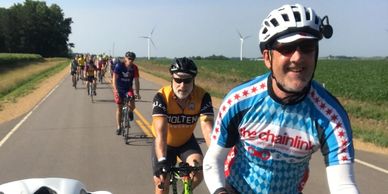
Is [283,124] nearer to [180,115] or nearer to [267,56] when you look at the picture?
[267,56]

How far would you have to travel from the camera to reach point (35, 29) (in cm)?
14850

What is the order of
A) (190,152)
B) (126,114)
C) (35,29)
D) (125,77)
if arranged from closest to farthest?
(190,152)
(125,77)
(126,114)
(35,29)

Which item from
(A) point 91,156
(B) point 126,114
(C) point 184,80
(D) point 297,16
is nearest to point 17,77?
(B) point 126,114

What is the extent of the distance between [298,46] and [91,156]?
8.71 metres

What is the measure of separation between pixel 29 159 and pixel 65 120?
6.29 metres

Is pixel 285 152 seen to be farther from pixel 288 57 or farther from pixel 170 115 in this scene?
pixel 170 115

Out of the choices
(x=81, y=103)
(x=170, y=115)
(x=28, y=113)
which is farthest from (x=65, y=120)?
(x=170, y=115)

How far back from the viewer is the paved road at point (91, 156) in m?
8.38

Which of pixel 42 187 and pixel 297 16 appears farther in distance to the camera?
pixel 42 187

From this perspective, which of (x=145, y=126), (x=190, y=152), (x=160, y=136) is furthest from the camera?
(x=145, y=126)

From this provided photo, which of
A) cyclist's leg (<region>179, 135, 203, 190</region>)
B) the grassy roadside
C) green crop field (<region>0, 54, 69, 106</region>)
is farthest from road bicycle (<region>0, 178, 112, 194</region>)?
green crop field (<region>0, 54, 69, 106</region>)

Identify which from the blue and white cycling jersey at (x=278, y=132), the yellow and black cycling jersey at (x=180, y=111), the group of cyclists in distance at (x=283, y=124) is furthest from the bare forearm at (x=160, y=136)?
the blue and white cycling jersey at (x=278, y=132)

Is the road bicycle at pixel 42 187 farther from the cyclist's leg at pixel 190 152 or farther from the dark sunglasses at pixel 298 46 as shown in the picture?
the cyclist's leg at pixel 190 152

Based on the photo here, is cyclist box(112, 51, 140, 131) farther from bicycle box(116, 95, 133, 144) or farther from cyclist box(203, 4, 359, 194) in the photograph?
cyclist box(203, 4, 359, 194)
